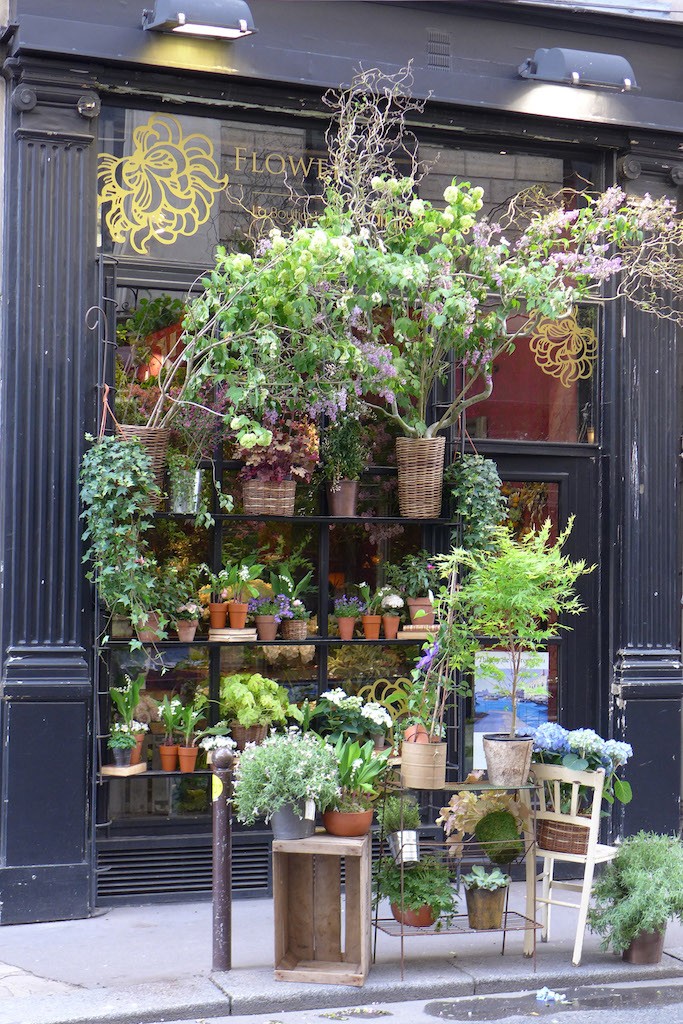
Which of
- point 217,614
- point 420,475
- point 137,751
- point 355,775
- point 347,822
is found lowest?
point 347,822

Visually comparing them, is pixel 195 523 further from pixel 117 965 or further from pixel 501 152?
pixel 501 152

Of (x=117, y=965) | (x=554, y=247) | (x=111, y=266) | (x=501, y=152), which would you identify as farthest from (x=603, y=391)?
(x=117, y=965)

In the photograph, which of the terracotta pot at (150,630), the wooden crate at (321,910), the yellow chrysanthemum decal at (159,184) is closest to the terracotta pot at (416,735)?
the wooden crate at (321,910)

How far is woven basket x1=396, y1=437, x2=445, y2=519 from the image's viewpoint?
28.1 feet

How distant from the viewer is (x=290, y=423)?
8.34m

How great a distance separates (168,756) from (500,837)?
2.44m

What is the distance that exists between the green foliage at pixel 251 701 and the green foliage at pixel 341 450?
1.47 meters

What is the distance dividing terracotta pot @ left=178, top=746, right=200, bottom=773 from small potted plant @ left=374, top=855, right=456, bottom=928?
1822 mm

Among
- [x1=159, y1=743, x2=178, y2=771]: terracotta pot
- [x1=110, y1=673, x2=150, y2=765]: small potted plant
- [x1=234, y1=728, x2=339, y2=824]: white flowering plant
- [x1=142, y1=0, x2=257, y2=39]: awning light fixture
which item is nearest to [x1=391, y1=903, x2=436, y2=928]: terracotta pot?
[x1=234, y1=728, x2=339, y2=824]: white flowering plant

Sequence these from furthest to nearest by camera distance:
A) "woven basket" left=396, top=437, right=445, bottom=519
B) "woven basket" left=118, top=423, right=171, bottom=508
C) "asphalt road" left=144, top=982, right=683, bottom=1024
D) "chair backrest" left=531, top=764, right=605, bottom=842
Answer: "woven basket" left=396, top=437, right=445, bottom=519 < "woven basket" left=118, top=423, right=171, bottom=508 < "chair backrest" left=531, top=764, right=605, bottom=842 < "asphalt road" left=144, top=982, right=683, bottom=1024

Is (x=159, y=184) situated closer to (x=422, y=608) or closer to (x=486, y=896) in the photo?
(x=422, y=608)

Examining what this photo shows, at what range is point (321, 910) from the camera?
657 cm

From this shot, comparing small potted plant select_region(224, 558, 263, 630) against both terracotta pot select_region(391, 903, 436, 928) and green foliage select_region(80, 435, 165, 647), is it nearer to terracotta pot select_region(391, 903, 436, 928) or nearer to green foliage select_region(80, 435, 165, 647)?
green foliage select_region(80, 435, 165, 647)

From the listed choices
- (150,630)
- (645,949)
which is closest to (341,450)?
(150,630)
